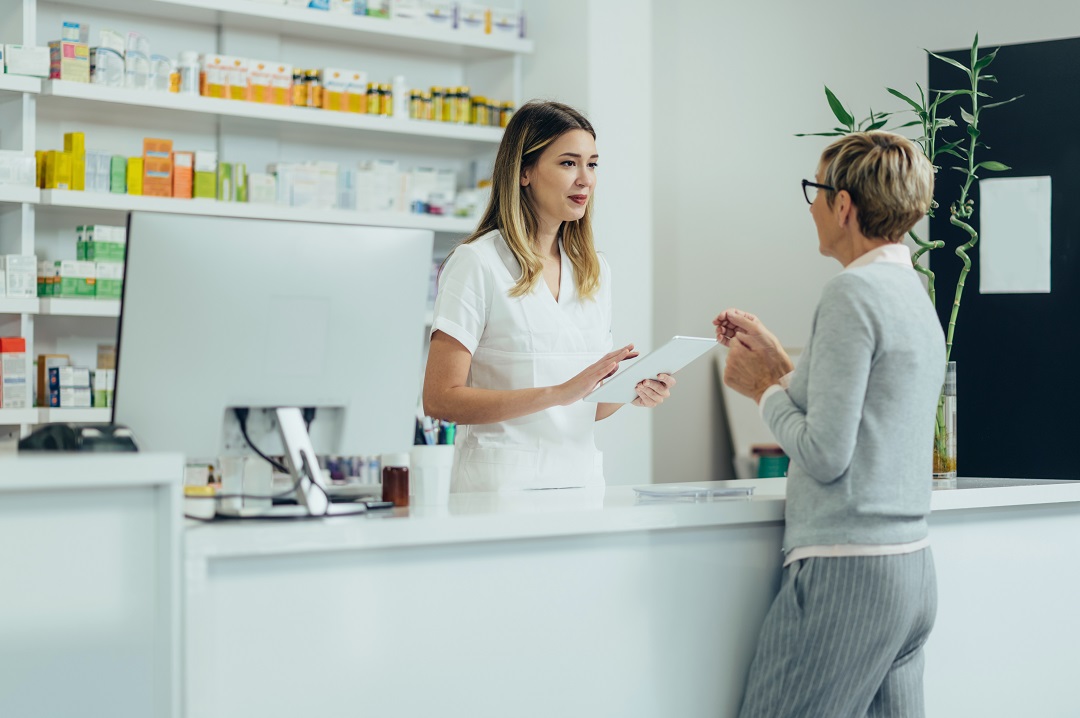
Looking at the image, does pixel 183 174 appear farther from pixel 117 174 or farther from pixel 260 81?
pixel 260 81

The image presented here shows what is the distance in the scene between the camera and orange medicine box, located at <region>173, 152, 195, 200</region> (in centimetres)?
414

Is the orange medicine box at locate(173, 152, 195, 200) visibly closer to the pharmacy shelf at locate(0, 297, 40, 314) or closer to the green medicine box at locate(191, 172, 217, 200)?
the green medicine box at locate(191, 172, 217, 200)

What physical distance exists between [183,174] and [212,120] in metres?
0.32

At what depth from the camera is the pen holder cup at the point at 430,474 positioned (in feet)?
6.36

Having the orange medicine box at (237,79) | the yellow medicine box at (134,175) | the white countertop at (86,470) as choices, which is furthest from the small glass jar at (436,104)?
the white countertop at (86,470)

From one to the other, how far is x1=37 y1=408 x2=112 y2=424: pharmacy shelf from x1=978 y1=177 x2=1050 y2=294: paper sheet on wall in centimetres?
304

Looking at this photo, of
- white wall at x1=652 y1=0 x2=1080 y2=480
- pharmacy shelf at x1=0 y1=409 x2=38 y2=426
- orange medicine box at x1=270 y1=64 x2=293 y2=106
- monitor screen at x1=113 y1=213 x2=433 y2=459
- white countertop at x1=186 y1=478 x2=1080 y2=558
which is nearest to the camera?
white countertop at x1=186 y1=478 x2=1080 y2=558

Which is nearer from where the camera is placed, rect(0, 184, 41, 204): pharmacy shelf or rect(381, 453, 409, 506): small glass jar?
rect(381, 453, 409, 506): small glass jar

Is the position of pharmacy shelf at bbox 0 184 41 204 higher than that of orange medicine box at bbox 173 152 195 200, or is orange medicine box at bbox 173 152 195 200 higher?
orange medicine box at bbox 173 152 195 200

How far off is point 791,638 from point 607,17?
11.6 ft

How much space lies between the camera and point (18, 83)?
382cm

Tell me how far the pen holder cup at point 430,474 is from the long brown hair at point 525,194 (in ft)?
1.86

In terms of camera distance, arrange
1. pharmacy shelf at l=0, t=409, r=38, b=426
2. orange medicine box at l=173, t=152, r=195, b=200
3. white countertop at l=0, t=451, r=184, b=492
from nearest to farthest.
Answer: white countertop at l=0, t=451, r=184, b=492
pharmacy shelf at l=0, t=409, r=38, b=426
orange medicine box at l=173, t=152, r=195, b=200

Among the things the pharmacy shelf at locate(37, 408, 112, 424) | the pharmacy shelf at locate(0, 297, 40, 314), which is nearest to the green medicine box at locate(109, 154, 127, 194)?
the pharmacy shelf at locate(0, 297, 40, 314)
